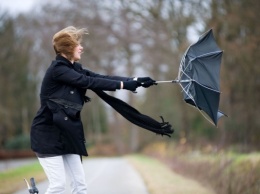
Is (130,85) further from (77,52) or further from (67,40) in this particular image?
(67,40)

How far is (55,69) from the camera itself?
17.6 ft

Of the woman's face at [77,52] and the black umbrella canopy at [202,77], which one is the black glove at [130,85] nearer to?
the woman's face at [77,52]

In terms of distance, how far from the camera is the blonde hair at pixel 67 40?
5371mm

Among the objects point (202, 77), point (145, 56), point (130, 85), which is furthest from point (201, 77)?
point (145, 56)

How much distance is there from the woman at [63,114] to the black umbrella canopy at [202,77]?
0.65 metres

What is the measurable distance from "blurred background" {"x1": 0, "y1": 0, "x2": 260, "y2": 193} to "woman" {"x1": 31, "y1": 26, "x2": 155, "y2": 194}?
770 centimetres

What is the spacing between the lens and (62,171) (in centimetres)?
536

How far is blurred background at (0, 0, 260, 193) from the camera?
2203 cm

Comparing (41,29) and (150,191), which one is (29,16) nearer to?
(41,29)

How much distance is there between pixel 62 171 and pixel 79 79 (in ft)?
2.91

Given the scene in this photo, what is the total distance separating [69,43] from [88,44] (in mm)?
32552

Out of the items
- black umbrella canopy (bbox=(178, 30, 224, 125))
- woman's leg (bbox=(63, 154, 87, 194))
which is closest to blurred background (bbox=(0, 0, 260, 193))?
black umbrella canopy (bbox=(178, 30, 224, 125))

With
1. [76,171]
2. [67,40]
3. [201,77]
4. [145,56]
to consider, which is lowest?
[76,171]

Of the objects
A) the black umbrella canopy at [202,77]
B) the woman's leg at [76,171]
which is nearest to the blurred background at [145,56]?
the black umbrella canopy at [202,77]
